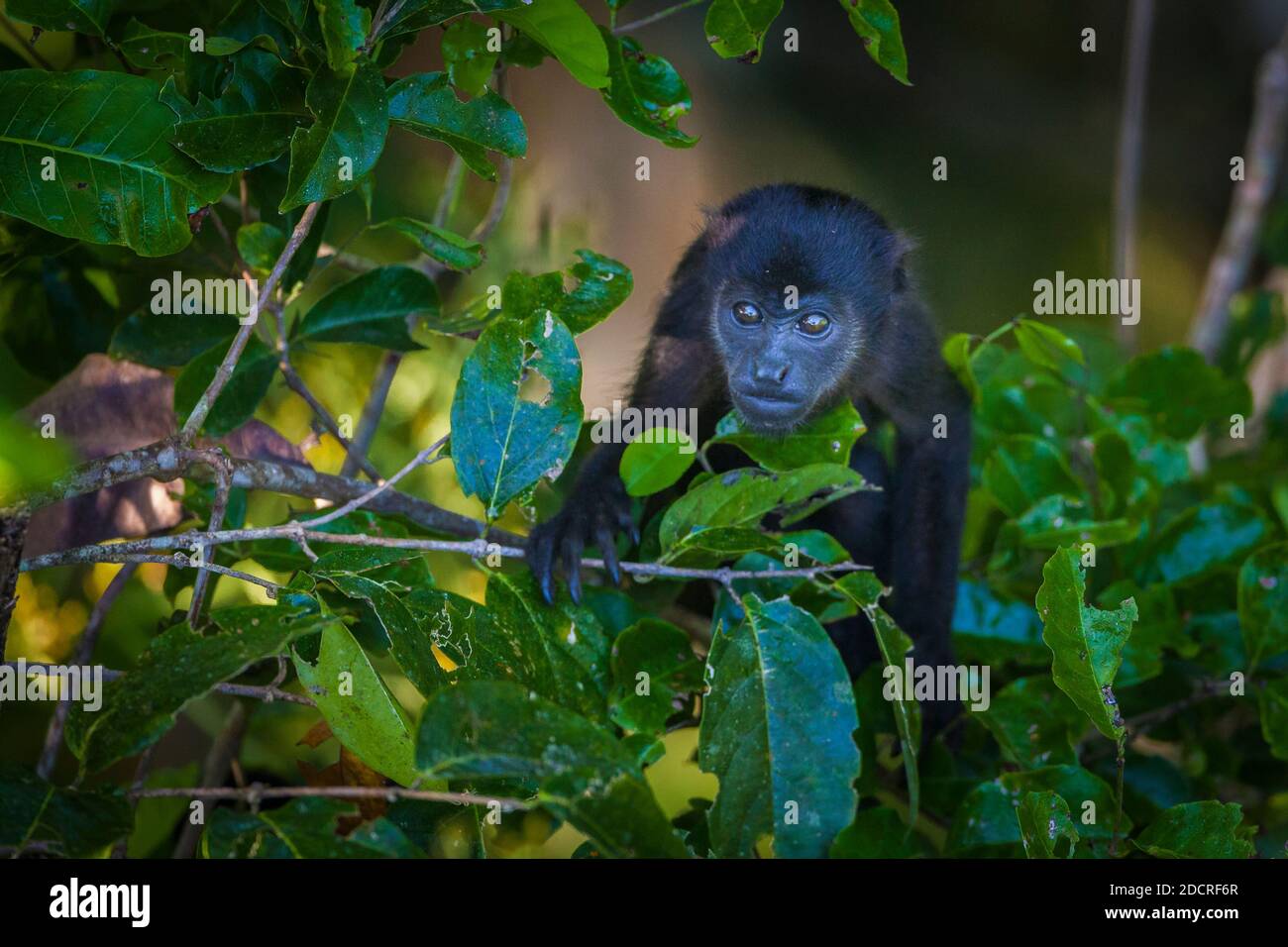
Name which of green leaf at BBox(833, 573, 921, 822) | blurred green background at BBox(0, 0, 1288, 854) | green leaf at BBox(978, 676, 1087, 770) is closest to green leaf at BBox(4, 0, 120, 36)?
green leaf at BBox(833, 573, 921, 822)

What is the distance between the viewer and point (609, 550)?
8.42ft

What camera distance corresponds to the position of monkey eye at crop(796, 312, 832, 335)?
11.5 ft

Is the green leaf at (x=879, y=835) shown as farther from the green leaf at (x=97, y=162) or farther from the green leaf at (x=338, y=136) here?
the green leaf at (x=97, y=162)

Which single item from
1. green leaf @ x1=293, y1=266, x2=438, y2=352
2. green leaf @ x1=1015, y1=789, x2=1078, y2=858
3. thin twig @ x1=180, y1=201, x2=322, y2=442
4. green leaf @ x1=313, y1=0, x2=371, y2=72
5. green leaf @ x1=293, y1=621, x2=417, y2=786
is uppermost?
green leaf @ x1=313, y1=0, x2=371, y2=72

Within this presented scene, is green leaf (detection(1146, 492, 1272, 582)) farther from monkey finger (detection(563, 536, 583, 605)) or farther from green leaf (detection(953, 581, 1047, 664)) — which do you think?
monkey finger (detection(563, 536, 583, 605))

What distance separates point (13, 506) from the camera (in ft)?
5.83

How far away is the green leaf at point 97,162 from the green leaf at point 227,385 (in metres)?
0.50

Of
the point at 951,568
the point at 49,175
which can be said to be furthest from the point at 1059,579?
the point at 49,175

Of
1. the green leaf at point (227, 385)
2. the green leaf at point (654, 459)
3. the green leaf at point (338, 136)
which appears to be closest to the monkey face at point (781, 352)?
the green leaf at point (654, 459)

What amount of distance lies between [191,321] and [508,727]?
1520mm

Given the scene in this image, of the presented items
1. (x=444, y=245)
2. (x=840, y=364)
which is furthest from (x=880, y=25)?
(x=840, y=364)

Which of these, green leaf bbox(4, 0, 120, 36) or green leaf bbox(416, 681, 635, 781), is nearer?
green leaf bbox(416, 681, 635, 781)

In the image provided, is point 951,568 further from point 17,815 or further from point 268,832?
point 17,815

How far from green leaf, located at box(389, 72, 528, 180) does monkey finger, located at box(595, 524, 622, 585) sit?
2.74 ft
